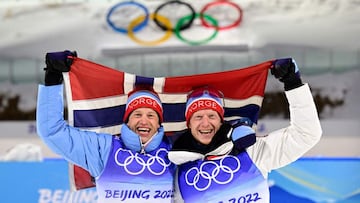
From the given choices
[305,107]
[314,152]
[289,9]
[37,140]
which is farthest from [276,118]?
[305,107]

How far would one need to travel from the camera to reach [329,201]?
409 centimetres

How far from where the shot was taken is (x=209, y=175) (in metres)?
2.67

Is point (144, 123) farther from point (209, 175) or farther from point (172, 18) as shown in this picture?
point (172, 18)

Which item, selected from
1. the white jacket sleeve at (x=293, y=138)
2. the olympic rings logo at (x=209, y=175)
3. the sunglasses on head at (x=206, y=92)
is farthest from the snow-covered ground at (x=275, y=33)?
the olympic rings logo at (x=209, y=175)

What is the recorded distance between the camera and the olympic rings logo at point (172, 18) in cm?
520

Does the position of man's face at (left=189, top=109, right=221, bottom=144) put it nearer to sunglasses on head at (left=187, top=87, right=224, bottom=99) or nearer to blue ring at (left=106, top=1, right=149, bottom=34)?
sunglasses on head at (left=187, top=87, right=224, bottom=99)

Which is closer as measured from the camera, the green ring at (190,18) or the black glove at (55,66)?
the black glove at (55,66)

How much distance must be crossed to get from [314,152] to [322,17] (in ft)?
3.72

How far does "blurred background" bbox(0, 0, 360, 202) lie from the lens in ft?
16.8

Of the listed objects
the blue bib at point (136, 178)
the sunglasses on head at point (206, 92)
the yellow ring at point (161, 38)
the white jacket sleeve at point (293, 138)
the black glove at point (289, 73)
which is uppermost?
the yellow ring at point (161, 38)

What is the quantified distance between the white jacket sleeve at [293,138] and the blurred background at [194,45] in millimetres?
2379

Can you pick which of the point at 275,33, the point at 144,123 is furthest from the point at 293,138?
the point at 275,33

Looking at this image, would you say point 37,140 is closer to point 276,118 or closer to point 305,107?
point 276,118

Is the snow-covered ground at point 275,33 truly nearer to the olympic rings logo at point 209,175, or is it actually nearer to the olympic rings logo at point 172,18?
the olympic rings logo at point 172,18
